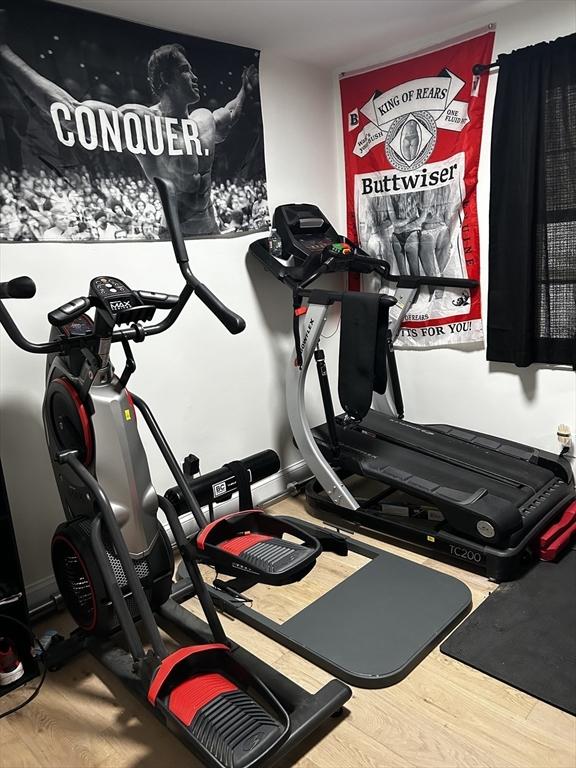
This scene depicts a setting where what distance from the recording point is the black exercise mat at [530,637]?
74.4 inches

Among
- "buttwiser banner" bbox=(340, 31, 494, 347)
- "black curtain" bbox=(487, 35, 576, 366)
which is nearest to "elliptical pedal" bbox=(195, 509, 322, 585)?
"black curtain" bbox=(487, 35, 576, 366)

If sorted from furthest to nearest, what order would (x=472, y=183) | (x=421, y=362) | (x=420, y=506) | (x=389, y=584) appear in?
(x=421, y=362), (x=472, y=183), (x=420, y=506), (x=389, y=584)

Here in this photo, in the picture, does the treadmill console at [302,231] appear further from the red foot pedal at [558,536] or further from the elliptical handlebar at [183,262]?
the red foot pedal at [558,536]

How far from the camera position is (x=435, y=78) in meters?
→ 3.04

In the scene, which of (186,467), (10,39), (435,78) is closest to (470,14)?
(435,78)

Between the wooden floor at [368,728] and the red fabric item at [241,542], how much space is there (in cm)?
50

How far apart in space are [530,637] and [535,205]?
193 centimetres

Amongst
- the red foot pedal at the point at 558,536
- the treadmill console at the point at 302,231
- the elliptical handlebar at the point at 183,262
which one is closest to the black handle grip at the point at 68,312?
the elliptical handlebar at the point at 183,262

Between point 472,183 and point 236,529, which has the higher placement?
point 472,183

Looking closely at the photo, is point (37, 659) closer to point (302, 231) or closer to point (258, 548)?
point (258, 548)

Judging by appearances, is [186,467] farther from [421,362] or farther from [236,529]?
[421,362]

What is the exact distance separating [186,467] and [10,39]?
184 centimetres

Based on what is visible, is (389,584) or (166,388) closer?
(389,584)

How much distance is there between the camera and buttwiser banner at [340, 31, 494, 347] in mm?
2998
